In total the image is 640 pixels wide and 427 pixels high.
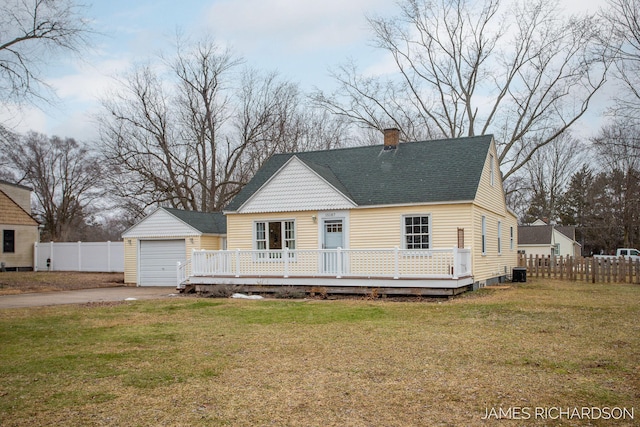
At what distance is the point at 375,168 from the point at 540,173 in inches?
1805

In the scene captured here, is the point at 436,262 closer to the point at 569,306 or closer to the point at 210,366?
the point at 569,306

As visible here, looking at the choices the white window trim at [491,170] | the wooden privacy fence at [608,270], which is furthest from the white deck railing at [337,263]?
the wooden privacy fence at [608,270]

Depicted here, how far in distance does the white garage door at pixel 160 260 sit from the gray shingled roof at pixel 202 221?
3.16 feet

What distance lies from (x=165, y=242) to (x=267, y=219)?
594 centimetres

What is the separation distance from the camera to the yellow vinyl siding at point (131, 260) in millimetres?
25094

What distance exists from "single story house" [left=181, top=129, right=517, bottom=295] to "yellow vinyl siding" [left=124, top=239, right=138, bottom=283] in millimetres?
4842

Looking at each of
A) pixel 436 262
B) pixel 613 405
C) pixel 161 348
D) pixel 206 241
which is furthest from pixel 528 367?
pixel 206 241

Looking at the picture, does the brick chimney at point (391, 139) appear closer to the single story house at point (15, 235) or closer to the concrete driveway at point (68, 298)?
the concrete driveway at point (68, 298)

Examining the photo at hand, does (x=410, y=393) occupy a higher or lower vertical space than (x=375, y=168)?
lower

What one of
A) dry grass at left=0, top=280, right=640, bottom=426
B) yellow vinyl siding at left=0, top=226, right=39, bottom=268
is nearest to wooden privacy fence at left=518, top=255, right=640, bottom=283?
dry grass at left=0, top=280, right=640, bottom=426

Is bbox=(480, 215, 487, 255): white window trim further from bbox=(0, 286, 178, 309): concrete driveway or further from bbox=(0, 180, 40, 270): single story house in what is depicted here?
bbox=(0, 180, 40, 270): single story house

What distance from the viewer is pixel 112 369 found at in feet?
25.6

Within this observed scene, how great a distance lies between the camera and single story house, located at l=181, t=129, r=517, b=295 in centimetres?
1770

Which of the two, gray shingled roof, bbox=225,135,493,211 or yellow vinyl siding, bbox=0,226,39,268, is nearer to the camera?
gray shingled roof, bbox=225,135,493,211
